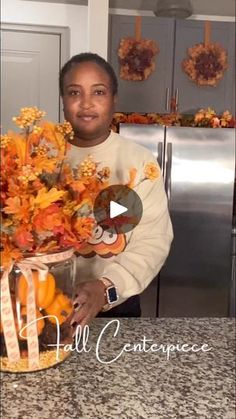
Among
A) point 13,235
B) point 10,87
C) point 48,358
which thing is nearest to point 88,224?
point 13,235

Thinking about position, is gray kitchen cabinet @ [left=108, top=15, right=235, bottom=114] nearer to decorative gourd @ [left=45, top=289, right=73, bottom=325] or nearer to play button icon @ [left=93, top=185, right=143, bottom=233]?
play button icon @ [left=93, top=185, right=143, bottom=233]

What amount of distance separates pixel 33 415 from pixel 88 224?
289mm

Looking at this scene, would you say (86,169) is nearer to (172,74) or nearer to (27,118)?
(27,118)

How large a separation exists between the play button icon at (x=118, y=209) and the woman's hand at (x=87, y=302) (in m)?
0.11

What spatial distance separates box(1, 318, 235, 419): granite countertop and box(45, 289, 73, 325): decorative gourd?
0.08 m

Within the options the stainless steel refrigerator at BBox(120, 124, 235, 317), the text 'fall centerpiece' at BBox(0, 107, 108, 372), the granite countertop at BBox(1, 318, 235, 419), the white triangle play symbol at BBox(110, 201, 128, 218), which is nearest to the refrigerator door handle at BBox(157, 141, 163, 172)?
the stainless steel refrigerator at BBox(120, 124, 235, 317)

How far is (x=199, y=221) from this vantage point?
1.06 m

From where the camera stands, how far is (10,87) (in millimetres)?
927

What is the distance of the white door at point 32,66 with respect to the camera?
0.92 m

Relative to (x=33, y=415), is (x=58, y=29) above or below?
above

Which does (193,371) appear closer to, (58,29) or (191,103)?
(191,103)

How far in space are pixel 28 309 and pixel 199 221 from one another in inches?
18.2

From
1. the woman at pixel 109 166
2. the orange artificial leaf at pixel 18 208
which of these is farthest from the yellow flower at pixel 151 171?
the orange artificial leaf at pixel 18 208

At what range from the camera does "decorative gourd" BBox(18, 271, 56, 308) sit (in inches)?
29.5
